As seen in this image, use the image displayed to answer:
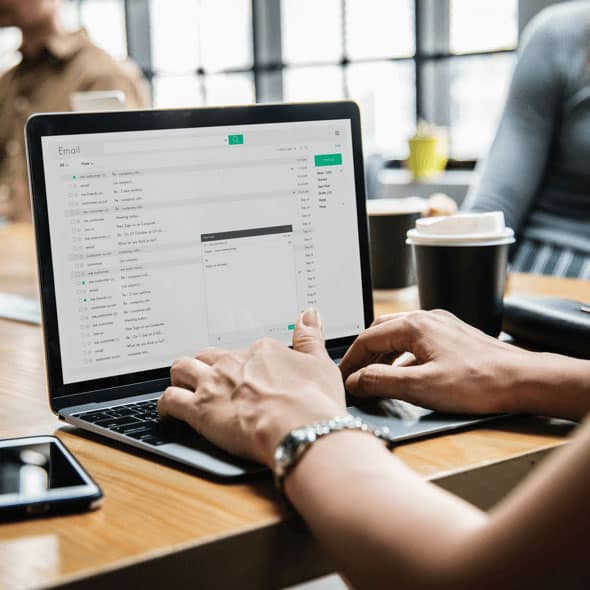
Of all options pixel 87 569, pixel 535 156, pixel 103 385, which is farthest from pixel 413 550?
→ pixel 535 156

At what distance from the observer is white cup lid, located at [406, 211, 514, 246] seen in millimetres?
1013

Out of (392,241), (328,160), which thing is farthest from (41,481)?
(392,241)

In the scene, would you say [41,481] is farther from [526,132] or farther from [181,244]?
[526,132]

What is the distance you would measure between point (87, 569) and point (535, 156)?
1.71 meters

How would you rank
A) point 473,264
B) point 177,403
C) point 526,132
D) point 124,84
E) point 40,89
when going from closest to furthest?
point 177,403 < point 473,264 < point 526,132 < point 124,84 < point 40,89

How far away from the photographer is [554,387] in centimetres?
76

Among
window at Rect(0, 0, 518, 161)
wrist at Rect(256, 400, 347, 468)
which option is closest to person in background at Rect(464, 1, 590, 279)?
wrist at Rect(256, 400, 347, 468)

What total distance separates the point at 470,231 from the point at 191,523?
0.55m

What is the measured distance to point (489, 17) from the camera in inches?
163

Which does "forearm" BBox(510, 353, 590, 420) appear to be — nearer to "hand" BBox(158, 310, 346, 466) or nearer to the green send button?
"hand" BBox(158, 310, 346, 466)

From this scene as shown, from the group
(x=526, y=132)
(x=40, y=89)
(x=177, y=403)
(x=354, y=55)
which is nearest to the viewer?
(x=177, y=403)

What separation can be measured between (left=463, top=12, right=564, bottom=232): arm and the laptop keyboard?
4.38ft

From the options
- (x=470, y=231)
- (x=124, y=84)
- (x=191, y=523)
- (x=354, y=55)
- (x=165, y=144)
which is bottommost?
(x=191, y=523)

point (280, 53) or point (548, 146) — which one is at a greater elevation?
point (280, 53)
